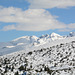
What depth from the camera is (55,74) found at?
27469 mm

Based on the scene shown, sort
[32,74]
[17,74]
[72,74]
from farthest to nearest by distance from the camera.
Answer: [17,74] → [32,74] → [72,74]

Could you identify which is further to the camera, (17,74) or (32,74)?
(17,74)

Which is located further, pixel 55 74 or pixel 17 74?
pixel 17 74

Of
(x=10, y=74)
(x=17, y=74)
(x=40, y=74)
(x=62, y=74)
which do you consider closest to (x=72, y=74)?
(x=62, y=74)

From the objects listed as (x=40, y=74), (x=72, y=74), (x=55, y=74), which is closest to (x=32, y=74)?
(x=40, y=74)

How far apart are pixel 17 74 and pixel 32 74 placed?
3926 mm

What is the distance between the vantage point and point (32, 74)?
2809 centimetres

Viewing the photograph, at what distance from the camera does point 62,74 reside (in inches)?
1088

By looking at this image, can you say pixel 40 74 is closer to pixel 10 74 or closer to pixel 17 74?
pixel 17 74

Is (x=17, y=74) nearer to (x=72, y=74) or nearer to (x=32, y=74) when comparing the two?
(x=32, y=74)

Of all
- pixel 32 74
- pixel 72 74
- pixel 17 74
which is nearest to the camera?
pixel 72 74

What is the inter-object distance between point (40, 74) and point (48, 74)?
3.97 ft

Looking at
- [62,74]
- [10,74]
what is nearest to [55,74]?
[62,74]

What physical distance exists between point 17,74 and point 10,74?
85.2 inches
